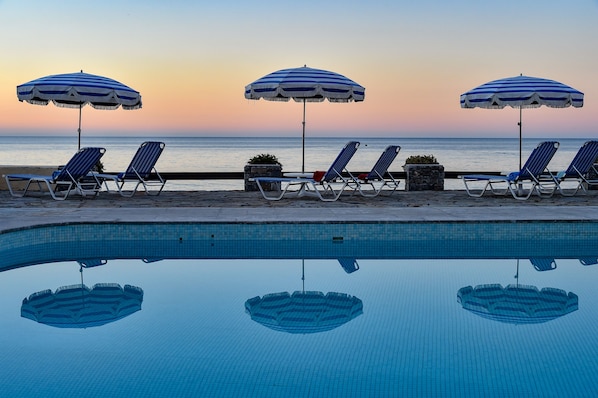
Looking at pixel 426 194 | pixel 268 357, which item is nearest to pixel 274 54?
pixel 426 194

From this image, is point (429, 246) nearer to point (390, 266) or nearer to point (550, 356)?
point (390, 266)

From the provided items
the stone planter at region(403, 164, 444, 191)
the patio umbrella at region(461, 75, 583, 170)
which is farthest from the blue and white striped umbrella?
the stone planter at region(403, 164, 444, 191)

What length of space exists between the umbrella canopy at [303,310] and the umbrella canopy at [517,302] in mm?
925

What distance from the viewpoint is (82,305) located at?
5.90 metres

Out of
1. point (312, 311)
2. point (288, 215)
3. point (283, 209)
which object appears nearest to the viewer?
point (312, 311)

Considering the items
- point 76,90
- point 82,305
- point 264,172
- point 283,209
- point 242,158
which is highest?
point 76,90

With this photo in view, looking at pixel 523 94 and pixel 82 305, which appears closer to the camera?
pixel 82 305

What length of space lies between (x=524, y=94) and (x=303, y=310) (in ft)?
22.9

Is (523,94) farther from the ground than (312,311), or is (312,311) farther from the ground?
(523,94)

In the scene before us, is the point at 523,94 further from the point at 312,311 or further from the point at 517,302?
the point at 312,311

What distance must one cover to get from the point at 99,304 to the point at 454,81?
902 inches

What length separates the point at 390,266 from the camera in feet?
24.1

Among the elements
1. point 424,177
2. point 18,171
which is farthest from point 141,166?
point 424,177

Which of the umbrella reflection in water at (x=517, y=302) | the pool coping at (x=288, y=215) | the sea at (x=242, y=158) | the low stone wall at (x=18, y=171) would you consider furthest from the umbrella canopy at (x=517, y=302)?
the low stone wall at (x=18, y=171)
